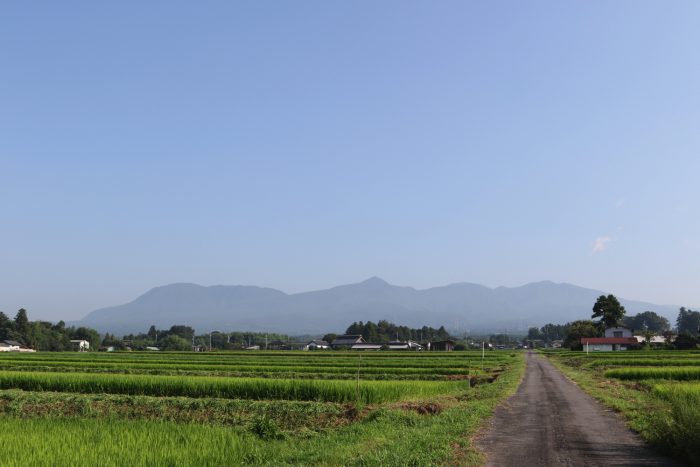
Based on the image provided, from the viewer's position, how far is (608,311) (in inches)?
5595

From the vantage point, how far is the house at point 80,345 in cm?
15225

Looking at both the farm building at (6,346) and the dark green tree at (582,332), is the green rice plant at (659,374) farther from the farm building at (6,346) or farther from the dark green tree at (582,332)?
the farm building at (6,346)

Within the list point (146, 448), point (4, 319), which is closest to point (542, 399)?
point (146, 448)

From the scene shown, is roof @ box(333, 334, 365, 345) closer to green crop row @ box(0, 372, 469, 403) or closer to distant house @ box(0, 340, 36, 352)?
distant house @ box(0, 340, 36, 352)

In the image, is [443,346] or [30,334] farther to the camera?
[443,346]

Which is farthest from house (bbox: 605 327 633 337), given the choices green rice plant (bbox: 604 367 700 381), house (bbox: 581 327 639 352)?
green rice plant (bbox: 604 367 700 381)

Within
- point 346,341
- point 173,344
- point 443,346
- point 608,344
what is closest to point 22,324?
point 173,344

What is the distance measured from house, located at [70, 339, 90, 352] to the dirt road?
495ft

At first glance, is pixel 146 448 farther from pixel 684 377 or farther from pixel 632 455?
pixel 684 377

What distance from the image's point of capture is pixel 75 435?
16.8 meters

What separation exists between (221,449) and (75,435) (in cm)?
519

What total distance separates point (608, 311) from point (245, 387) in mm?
133956

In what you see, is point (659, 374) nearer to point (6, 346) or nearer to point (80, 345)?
point (6, 346)

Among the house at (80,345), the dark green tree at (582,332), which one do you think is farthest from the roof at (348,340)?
the house at (80,345)
